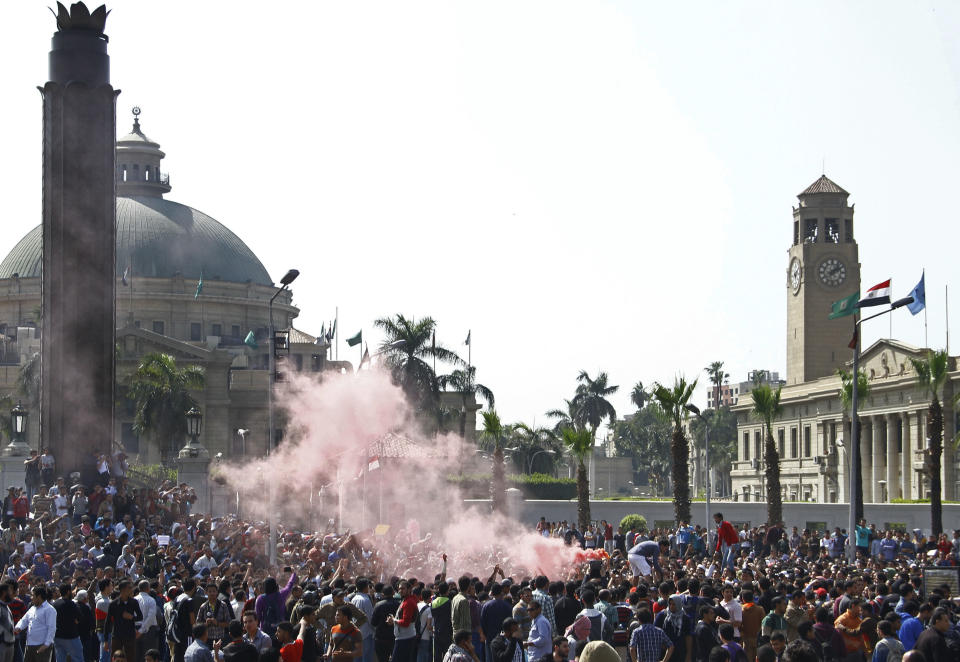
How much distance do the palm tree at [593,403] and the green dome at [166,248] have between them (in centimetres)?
2860

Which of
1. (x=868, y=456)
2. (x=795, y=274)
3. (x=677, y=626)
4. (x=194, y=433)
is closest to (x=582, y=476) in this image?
(x=194, y=433)

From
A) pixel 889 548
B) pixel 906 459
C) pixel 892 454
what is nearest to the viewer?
pixel 889 548

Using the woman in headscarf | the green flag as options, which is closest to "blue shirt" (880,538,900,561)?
the green flag

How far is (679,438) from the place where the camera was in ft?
160

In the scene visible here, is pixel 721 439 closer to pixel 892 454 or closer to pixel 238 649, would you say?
pixel 892 454

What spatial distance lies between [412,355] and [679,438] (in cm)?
2017

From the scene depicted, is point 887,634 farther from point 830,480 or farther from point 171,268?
point 171,268

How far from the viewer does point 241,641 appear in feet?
42.1

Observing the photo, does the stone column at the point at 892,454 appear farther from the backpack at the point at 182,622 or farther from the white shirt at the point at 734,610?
the backpack at the point at 182,622

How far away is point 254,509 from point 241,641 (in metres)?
37.5

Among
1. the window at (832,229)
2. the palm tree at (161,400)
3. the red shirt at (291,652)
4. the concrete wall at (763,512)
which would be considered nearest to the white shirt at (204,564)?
the red shirt at (291,652)

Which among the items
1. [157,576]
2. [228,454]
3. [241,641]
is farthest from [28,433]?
[241,641]

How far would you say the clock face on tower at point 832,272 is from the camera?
9875 centimetres

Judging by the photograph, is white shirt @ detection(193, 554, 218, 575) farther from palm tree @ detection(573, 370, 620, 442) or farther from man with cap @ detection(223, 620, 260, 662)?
palm tree @ detection(573, 370, 620, 442)
